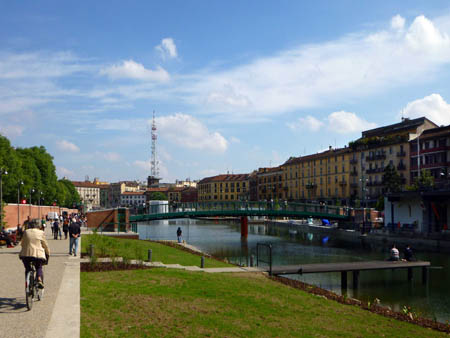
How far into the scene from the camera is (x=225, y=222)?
126 m

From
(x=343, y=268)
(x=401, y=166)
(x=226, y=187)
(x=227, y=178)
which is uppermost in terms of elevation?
(x=227, y=178)

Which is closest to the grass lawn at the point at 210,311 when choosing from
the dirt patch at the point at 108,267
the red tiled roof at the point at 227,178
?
the dirt patch at the point at 108,267

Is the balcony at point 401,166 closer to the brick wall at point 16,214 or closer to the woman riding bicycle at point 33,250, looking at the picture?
the brick wall at point 16,214

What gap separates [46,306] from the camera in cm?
1168

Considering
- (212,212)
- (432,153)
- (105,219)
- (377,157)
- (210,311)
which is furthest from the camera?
(377,157)

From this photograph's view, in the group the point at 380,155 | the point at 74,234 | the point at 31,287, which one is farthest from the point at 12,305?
the point at 380,155

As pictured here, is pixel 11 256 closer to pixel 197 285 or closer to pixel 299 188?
pixel 197 285

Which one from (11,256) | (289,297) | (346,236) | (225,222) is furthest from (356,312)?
(225,222)

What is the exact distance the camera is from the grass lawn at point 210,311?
11031mm

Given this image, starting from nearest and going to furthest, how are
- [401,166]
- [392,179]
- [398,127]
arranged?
1. [392,179]
2. [401,166]
3. [398,127]

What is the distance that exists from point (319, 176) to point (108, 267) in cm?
10205

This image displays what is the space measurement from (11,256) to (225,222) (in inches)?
4088

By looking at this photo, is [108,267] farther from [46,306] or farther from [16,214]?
[16,214]

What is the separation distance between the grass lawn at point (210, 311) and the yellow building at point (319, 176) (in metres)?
92.6
